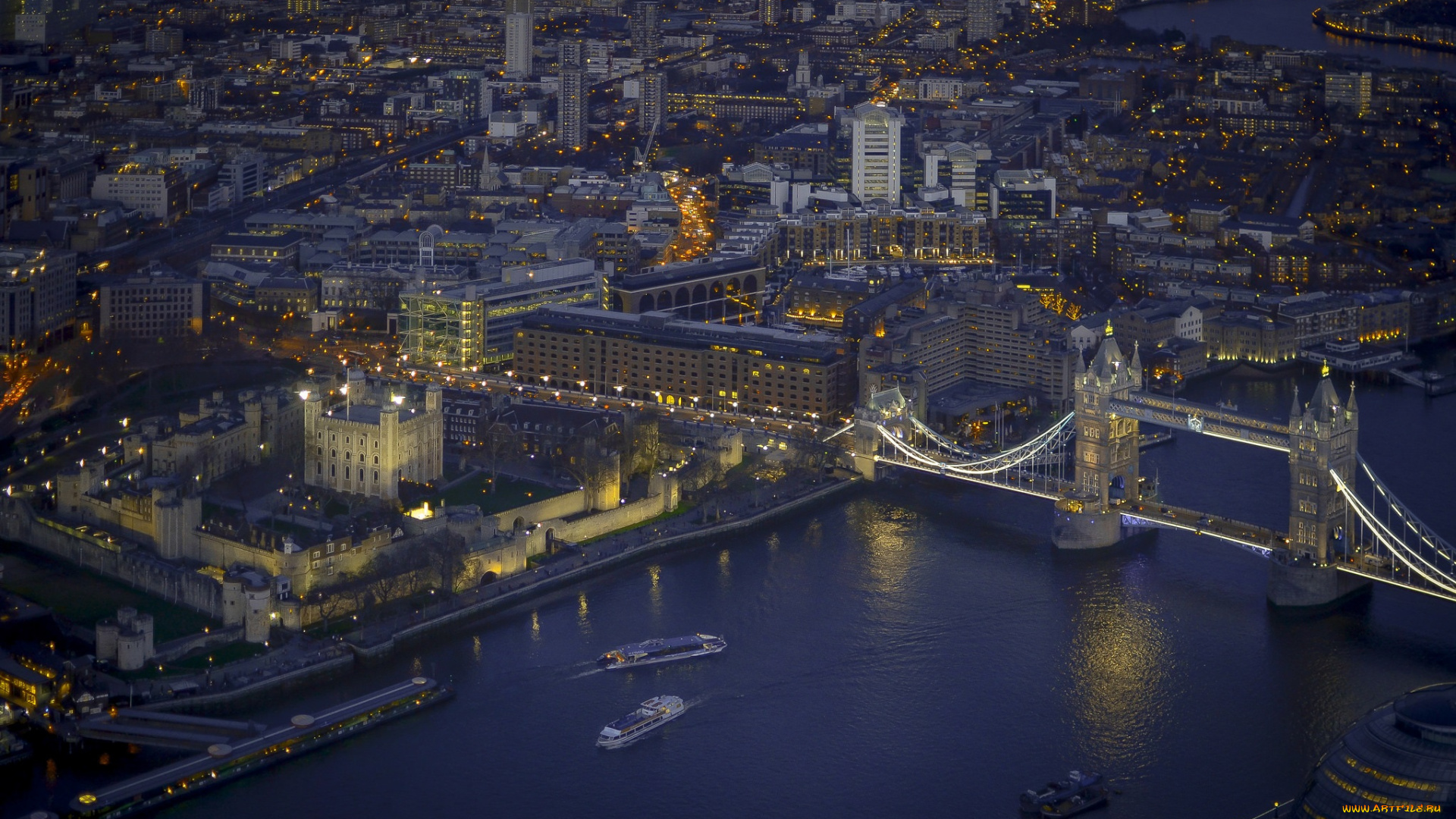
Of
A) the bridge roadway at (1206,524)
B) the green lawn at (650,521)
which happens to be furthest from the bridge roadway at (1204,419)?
the green lawn at (650,521)

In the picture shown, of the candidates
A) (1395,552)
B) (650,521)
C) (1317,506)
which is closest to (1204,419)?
(1317,506)

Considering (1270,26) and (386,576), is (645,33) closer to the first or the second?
(1270,26)

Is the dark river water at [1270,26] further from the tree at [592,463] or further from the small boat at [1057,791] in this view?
the small boat at [1057,791]

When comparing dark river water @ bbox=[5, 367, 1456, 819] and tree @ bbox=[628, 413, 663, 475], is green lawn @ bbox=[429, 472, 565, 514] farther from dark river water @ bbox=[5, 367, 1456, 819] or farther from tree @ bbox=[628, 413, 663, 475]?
dark river water @ bbox=[5, 367, 1456, 819]

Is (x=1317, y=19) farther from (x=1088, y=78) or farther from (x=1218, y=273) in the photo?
(x=1218, y=273)

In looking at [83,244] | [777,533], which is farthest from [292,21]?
[777,533]

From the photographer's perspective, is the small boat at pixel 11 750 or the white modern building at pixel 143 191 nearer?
the small boat at pixel 11 750
